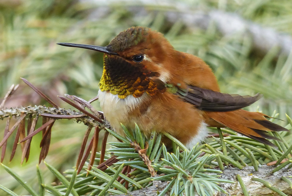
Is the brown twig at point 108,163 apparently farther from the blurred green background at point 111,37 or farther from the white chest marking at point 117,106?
the blurred green background at point 111,37

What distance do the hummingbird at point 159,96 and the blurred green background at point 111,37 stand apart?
0.51m

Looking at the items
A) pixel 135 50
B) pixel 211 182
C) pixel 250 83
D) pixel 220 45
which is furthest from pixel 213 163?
pixel 220 45

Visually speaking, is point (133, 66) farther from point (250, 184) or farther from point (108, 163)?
point (250, 184)

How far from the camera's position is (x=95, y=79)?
233 centimetres

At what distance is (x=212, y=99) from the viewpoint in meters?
1.59

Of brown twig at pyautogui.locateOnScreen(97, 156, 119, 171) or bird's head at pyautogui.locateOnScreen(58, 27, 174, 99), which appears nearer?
brown twig at pyautogui.locateOnScreen(97, 156, 119, 171)

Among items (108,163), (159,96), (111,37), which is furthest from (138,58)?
(111,37)

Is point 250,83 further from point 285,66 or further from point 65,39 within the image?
point 65,39

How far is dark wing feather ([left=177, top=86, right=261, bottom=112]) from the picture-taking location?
1547 millimetres

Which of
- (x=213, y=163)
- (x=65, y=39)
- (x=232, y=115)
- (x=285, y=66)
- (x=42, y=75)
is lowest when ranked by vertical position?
(x=213, y=163)

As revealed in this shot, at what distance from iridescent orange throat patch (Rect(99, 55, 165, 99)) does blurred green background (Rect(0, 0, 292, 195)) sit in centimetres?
54

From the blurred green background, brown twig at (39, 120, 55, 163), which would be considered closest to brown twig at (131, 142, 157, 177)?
brown twig at (39, 120, 55, 163)

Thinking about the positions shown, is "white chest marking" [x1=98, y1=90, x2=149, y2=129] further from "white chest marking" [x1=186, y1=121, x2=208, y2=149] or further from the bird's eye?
"white chest marking" [x1=186, y1=121, x2=208, y2=149]

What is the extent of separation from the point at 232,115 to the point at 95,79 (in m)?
1.09
